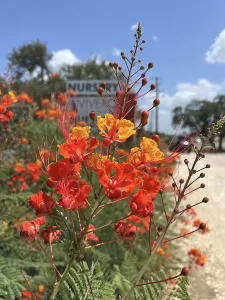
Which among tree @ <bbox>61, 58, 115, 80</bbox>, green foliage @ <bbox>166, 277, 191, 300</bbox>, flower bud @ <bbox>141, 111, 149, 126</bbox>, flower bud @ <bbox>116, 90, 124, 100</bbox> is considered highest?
Answer: tree @ <bbox>61, 58, 115, 80</bbox>

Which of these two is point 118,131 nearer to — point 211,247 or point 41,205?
point 41,205

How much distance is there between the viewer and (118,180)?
3.70ft

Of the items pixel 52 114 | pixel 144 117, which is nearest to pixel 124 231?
pixel 144 117

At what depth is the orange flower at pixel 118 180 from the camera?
3.68 ft

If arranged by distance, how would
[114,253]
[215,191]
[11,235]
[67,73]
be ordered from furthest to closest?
[67,73] < [215,191] < [114,253] < [11,235]

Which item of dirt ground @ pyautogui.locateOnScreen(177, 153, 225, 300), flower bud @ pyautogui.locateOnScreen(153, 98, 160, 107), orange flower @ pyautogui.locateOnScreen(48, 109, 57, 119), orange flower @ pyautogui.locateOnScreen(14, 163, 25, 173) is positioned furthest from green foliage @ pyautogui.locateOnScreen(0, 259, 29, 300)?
orange flower @ pyautogui.locateOnScreen(48, 109, 57, 119)

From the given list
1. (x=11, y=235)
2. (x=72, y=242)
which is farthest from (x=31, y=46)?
(x=72, y=242)

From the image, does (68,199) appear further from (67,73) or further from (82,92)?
(67,73)

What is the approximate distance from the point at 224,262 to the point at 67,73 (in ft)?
76.1

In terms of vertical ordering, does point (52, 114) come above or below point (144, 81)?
below

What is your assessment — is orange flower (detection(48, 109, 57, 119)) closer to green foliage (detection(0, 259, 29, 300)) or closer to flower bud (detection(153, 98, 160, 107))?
green foliage (detection(0, 259, 29, 300))

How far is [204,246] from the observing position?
20.4 feet

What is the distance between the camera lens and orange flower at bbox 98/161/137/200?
1.12 metres

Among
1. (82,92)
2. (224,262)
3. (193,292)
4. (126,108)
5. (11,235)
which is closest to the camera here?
(126,108)
